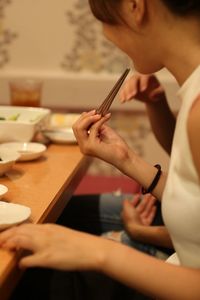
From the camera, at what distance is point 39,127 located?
1.50 meters

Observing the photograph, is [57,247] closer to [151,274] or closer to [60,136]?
[151,274]

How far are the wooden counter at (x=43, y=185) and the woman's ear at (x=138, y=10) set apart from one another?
0.38 meters

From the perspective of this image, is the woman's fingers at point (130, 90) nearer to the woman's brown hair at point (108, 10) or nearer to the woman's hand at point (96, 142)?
the woman's hand at point (96, 142)

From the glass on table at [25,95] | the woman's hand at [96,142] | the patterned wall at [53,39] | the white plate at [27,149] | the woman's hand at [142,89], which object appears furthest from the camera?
the patterned wall at [53,39]

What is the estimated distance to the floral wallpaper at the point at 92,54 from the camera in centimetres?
242

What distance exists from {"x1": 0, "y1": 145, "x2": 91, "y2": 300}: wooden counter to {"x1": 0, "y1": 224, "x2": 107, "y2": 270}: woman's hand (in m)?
0.02

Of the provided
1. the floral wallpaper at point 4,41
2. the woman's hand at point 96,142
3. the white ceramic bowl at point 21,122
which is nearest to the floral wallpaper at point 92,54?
the floral wallpaper at point 4,41

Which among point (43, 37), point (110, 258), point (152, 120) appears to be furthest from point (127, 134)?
point (110, 258)

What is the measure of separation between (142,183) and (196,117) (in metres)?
0.44

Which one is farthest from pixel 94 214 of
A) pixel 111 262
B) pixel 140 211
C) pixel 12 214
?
pixel 111 262

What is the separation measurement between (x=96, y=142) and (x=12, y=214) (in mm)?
286

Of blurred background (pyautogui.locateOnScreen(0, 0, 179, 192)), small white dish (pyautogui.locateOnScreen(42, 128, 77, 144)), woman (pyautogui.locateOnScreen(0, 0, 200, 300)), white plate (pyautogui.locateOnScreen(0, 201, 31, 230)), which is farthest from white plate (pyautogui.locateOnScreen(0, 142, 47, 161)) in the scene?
blurred background (pyautogui.locateOnScreen(0, 0, 179, 192))

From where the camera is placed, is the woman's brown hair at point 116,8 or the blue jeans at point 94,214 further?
the blue jeans at point 94,214

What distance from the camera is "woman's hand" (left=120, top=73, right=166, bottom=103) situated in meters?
1.42
